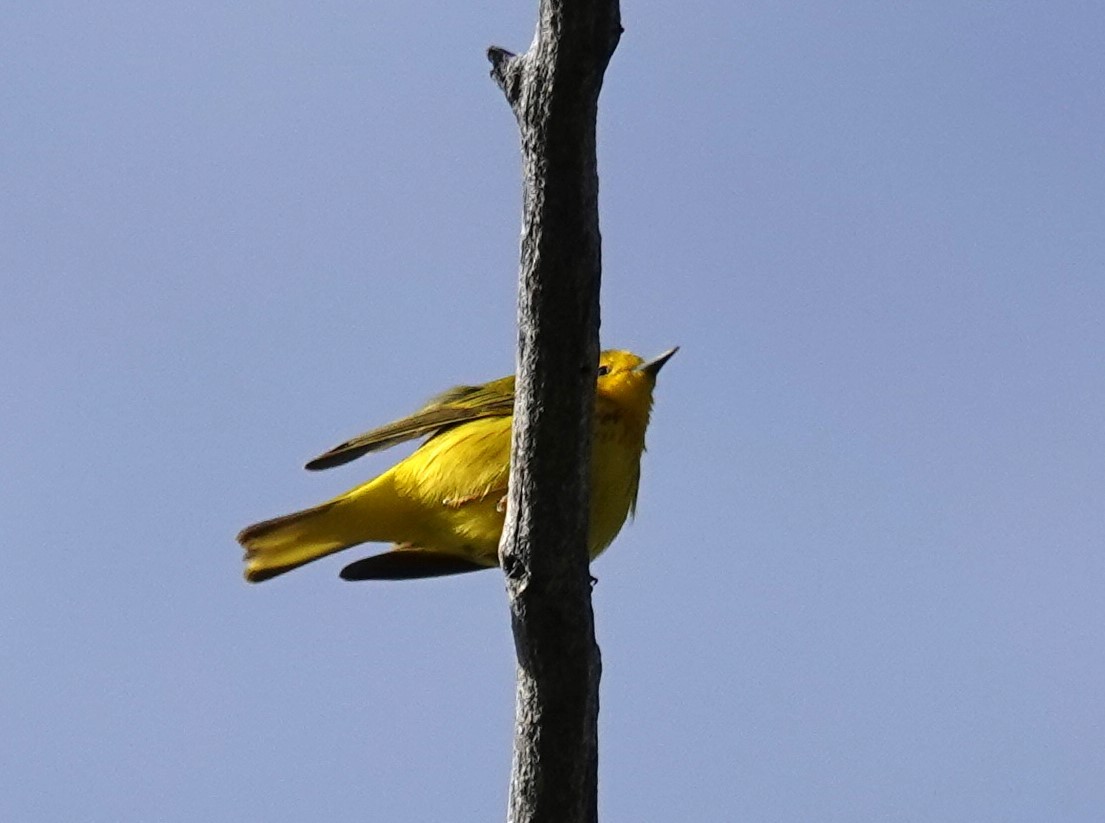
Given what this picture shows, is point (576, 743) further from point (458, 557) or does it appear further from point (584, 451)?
point (458, 557)

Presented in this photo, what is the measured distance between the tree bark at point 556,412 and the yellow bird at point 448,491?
5.99 feet

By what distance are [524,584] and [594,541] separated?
2161mm

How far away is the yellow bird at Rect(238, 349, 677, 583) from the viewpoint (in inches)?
220

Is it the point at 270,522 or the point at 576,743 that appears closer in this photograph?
the point at 576,743

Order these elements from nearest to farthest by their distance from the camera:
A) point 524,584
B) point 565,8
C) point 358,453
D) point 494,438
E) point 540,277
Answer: point 565,8
point 540,277
point 524,584
point 494,438
point 358,453

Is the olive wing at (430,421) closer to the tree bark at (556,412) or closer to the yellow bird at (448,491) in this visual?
the yellow bird at (448,491)

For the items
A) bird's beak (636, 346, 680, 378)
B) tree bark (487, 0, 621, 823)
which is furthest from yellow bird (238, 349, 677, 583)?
tree bark (487, 0, 621, 823)

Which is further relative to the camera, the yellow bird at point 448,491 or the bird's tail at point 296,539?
the bird's tail at point 296,539

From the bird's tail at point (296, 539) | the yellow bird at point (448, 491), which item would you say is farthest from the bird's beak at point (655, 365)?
the bird's tail at point (296, 539)

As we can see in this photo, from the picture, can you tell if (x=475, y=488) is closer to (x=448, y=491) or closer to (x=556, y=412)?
(x=448, y=491)

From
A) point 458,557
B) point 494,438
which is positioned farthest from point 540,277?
point 458,557

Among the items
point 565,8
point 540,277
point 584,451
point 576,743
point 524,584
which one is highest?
point 565,8

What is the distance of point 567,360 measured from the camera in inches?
130

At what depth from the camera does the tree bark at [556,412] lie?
3066 mm
